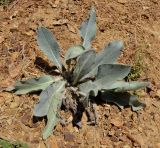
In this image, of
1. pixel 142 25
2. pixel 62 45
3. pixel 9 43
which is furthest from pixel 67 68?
pixel 142 25

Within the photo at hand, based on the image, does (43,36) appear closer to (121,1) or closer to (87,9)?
(87,9)

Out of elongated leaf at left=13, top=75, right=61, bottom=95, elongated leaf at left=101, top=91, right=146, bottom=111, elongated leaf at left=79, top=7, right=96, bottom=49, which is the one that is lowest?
elongated leaf at left=101, top=91, right=146, bottom=111

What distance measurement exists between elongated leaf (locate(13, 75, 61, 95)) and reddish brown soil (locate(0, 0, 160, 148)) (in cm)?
6

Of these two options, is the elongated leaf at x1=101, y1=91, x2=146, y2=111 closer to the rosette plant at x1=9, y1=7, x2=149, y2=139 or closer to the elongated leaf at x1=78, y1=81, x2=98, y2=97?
the rosette plant at x1=9, y1=7, x2=149, y2=139

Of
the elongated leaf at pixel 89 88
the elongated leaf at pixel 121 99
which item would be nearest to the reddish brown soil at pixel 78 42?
the elongated leaf at pixel 121 99

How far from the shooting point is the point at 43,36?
2.76 m

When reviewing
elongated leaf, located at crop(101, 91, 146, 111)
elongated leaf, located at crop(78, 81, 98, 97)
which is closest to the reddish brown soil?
elongated leaf, located at crop(101, 91, 146, 111)

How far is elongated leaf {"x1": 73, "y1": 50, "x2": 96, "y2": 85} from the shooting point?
8.55ft

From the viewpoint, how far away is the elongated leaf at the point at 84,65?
2605mm

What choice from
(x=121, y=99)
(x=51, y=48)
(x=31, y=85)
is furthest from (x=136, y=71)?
(x=31, y=85)

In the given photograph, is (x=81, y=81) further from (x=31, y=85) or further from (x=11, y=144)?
(x=11, y=144)

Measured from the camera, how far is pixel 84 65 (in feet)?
8.73

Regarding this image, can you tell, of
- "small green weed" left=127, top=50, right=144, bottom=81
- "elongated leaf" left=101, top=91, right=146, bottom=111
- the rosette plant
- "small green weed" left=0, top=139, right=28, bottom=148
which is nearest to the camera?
"small green weed" left=0, top=139, right=28, bottom=148

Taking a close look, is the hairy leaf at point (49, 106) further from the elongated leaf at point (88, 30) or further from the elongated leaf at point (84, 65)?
the elongated leaf at point (88, 30)
